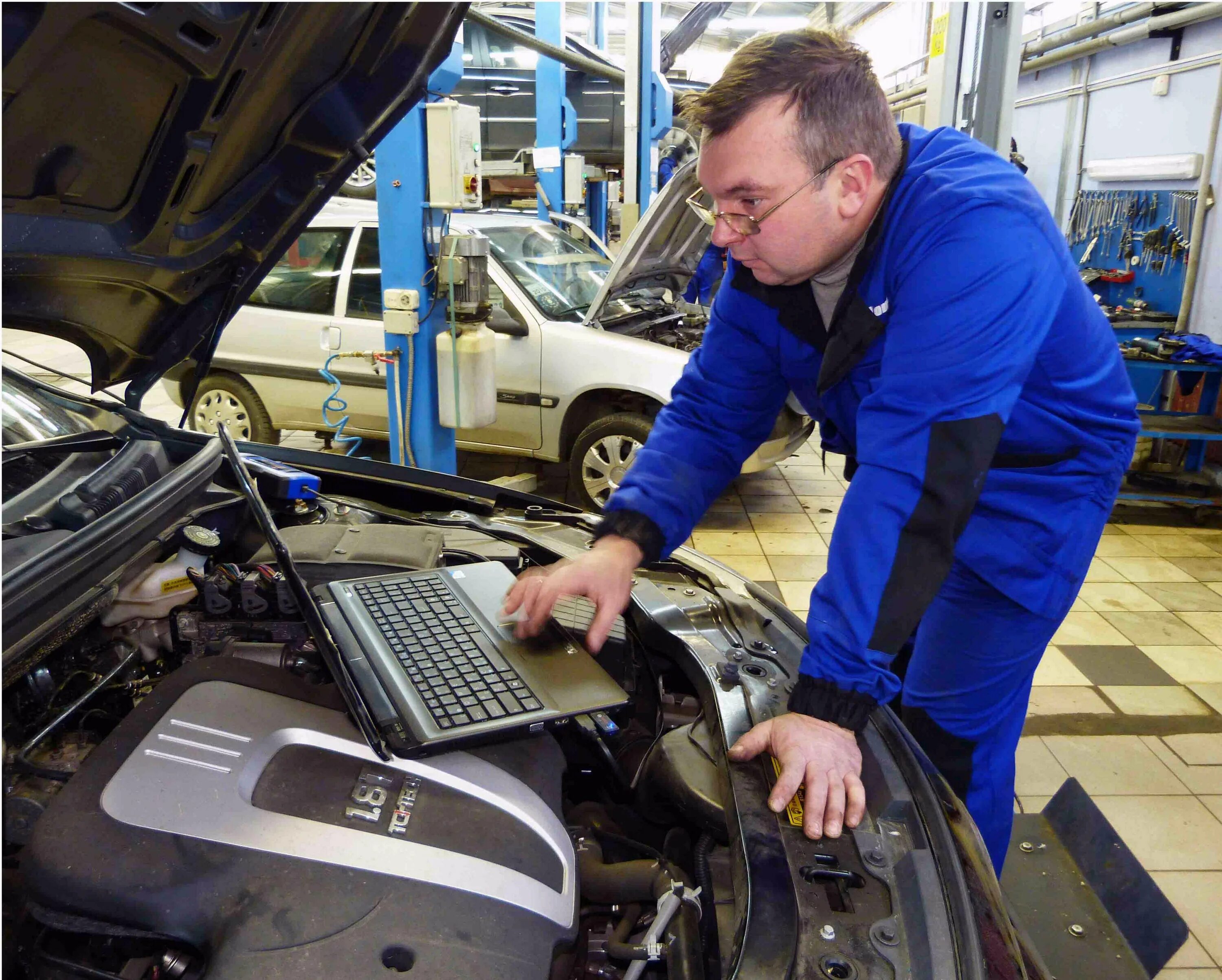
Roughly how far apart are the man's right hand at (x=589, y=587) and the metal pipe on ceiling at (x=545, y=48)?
1579mm

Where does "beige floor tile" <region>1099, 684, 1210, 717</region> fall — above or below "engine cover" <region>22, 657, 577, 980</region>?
below

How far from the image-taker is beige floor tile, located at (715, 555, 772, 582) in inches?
161

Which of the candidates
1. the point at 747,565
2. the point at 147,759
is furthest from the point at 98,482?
the point at 747,565

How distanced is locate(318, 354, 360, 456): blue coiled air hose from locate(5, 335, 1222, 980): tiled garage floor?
83 centimetres

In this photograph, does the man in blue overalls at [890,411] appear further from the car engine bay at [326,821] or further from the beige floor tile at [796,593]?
the beige floor tile at [796,593]

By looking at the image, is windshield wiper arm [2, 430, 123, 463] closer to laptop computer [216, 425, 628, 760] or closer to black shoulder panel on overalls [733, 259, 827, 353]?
laptop computer [216, 425, 628, 760]

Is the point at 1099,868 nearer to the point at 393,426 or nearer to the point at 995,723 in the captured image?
the point at 995,723

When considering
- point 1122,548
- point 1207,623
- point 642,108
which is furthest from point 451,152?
point 642,108

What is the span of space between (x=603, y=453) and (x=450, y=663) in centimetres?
323

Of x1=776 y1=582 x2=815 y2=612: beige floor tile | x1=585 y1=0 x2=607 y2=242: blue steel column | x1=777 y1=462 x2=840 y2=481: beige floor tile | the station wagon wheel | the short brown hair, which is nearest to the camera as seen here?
the short brown hair

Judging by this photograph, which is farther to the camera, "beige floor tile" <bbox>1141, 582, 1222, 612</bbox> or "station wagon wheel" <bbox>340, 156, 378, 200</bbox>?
"station wagon wheel" <bbox>340, 156, 378, 200</bbox>

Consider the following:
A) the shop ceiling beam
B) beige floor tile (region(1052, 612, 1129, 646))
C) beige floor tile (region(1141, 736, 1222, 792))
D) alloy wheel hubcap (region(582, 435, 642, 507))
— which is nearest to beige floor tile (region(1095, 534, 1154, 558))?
beige floor tile (region(1052, 612, 1129, 646))

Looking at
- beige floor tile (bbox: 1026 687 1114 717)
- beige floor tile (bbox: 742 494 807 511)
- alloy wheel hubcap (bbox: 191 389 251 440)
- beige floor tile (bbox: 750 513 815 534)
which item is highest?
alloy wheel hubcap (bbox: 191 389 251 440)

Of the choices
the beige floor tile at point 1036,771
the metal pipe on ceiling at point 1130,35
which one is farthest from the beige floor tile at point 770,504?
the metal pipe on ceiling at point 1130,35
